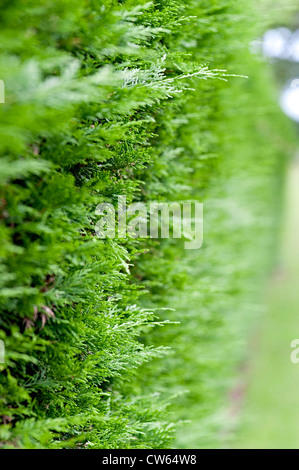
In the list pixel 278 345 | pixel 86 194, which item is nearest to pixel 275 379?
pixel 278 345

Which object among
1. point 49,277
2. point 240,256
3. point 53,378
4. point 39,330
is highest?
point 240,256

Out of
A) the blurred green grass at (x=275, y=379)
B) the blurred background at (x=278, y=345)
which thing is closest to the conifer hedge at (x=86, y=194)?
the blurred background at (x=278, y=345)

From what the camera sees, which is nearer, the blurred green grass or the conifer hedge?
the conifer hedge

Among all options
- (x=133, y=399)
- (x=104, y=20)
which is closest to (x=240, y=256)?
(x=133, y=399)

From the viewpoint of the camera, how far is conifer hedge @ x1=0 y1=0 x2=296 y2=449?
126 cm

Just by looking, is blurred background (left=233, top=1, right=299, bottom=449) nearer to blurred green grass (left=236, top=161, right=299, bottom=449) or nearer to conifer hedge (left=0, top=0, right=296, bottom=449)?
blurred green grass (left=236, top=161, right=299, bottom=449)

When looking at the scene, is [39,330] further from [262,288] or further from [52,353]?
[262,288]

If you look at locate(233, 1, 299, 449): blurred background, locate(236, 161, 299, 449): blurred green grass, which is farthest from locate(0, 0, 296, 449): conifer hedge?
locate(236, 161, 299, 449): blurred green grass

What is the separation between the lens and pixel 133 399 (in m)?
2.47

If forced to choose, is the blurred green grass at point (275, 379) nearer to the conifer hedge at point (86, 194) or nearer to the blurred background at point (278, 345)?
the blurred background at point (278, 345)

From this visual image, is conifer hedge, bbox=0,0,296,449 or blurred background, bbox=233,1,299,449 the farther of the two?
blurred background, bbox=233,1,299,449

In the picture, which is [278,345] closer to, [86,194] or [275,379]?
[275,379]

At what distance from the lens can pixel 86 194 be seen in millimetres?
1552

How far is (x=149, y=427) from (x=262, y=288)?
7.55 meters
